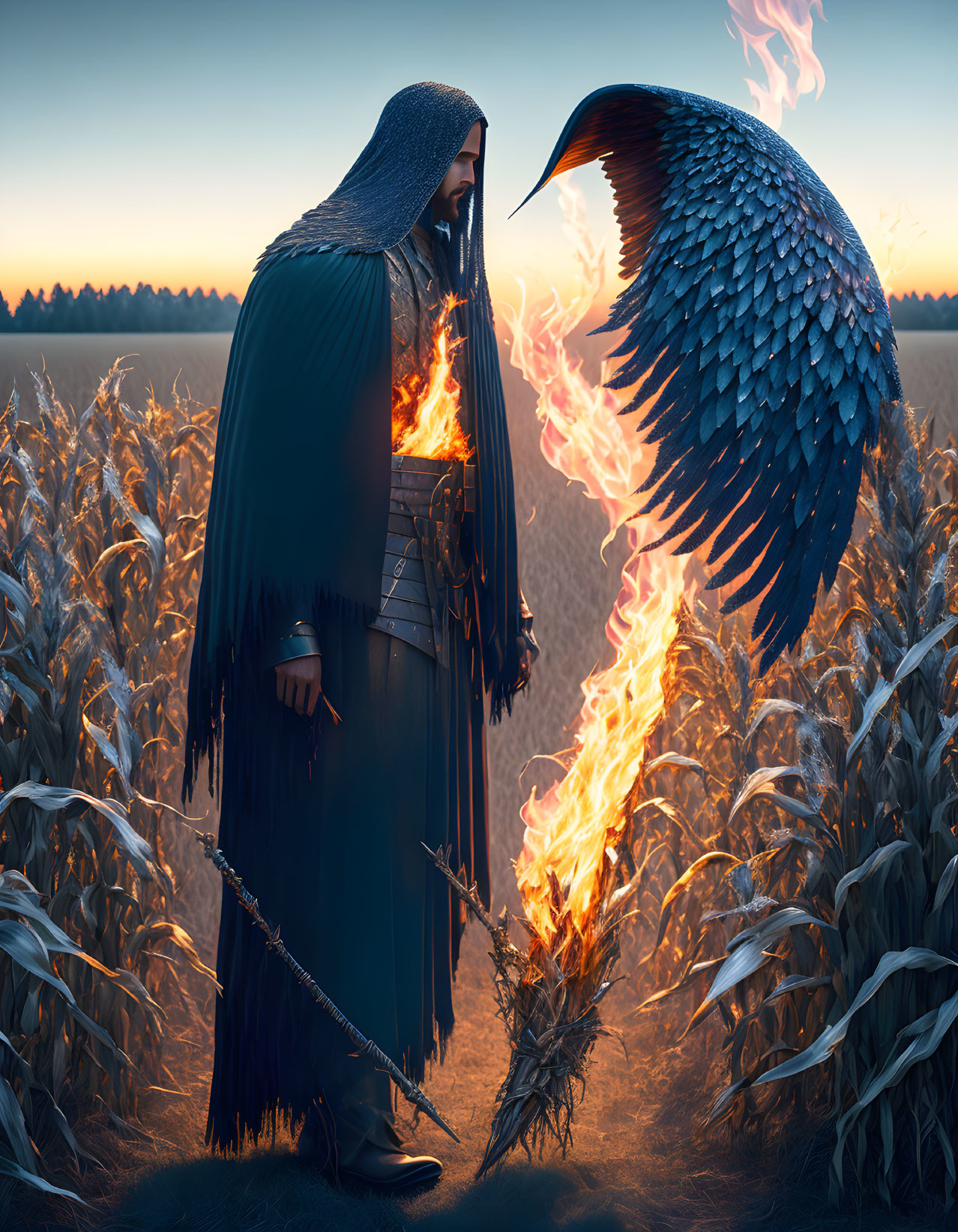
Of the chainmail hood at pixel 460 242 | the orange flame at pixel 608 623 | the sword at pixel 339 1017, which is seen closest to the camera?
the sword at pixel 339 1017

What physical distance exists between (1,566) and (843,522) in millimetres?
1370

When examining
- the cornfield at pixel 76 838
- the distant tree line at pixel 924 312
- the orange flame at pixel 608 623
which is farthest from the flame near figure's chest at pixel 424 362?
the distant tree line at pixel 924 312

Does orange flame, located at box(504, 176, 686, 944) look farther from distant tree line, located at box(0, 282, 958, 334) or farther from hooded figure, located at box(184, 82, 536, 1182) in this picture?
distant tree line, located at box(0, 282, 958, 334)

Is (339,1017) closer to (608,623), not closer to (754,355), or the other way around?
(608,623)

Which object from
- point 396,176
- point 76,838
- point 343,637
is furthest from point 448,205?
point 76,838

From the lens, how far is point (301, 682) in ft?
4.56

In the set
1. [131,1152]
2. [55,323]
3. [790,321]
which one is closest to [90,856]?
[131,1152]

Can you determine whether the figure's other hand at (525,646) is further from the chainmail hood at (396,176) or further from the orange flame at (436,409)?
the chainmail hood at (396,176)

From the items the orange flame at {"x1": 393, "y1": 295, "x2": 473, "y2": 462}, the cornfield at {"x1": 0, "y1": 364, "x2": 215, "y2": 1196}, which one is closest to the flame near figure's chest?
the orange flame at {"x1": 393, "y1": 295, "x2": 473, "y2": 462}

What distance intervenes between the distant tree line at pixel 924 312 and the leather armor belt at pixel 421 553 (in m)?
2.25

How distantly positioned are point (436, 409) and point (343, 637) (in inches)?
16.2

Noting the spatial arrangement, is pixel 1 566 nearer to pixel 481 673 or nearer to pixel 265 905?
pixel 265 905

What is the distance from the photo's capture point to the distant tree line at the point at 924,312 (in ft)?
10.2

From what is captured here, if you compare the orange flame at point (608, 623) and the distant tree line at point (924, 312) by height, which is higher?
the distant tree line at point (924, 312)
